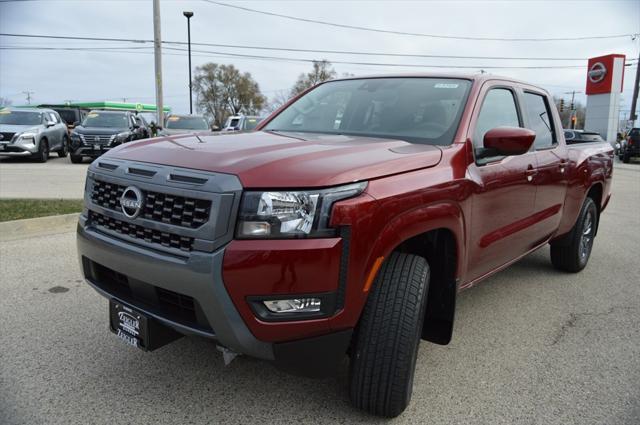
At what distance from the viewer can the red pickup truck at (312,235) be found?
208 cm

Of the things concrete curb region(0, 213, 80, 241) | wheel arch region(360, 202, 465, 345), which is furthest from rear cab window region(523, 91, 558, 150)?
concrete curb region(0, 213, 80, 241)

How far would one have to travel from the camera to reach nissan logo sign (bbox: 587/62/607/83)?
108 feet

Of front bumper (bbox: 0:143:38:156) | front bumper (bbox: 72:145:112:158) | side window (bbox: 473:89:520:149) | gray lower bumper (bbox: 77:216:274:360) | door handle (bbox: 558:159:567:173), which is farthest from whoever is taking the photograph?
front bumper (bbox: 72:145:112:158)

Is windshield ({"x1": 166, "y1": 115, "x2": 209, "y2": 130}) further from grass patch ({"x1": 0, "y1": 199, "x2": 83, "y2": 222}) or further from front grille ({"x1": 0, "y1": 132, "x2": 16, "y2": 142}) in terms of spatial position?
grass patch ({"x1": 0, "y1": 199, "x2": 83, "y2": 222})

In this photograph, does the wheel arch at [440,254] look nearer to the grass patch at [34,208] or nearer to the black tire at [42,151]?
the grass patch at [34,208]

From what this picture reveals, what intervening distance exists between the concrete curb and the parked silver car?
416 inches

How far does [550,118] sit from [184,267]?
3.67 meters

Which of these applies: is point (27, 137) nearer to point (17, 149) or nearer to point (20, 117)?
point (17, 149)

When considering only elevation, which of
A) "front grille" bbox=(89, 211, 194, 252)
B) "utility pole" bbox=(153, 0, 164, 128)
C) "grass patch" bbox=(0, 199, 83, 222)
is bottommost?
"grass patch" bbox=(0, 199, 83, 222)

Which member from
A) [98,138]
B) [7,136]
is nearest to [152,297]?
[98,138]

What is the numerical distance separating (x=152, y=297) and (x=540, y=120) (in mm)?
3431

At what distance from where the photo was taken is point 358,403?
2457 millimetres

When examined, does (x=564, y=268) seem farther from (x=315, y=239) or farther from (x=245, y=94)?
(x=245, y=94)

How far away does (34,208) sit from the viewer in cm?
686
